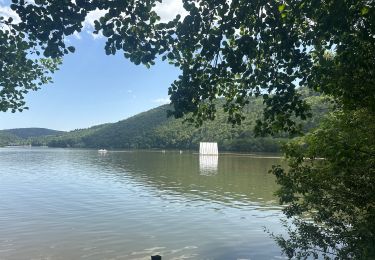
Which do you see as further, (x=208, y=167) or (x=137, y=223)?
(x=208, y=167)

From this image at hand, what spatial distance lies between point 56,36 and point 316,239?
34.8ft

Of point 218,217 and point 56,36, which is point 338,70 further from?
point 218,217

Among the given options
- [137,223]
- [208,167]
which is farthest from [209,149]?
[137,223]

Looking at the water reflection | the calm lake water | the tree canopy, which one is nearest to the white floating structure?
the water reflection

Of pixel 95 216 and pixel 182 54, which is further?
pixel 95 216

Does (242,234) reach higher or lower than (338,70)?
lower

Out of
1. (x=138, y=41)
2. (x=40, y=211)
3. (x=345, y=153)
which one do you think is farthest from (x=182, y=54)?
(x=40, y=211)

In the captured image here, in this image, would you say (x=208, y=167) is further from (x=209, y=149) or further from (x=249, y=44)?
(x=249, y=44)

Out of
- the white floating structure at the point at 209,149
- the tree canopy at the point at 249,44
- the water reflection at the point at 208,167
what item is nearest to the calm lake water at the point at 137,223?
the tree canopy at the point at 249,44

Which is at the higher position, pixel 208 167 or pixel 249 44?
pixel 249 44

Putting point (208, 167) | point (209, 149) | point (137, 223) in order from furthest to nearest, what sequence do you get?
point (209, 149), point (208, 167), point (137, 223)

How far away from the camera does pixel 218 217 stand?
2873cm

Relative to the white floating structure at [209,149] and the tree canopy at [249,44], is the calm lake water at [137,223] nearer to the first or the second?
the tree canopy at [249,44]

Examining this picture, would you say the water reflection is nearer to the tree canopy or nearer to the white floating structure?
the white floating structure
